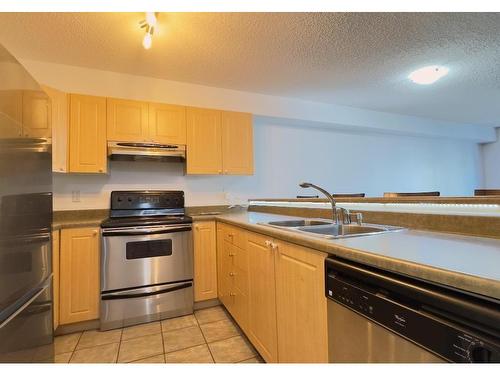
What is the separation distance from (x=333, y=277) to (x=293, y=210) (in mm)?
1341

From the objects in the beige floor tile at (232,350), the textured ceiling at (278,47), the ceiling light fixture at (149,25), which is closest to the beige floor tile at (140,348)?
the beige floor tile at (232,350)

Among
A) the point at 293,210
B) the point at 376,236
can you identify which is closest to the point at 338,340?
the point at 376,236

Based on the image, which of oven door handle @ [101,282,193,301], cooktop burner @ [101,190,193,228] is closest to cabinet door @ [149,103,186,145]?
cooktop burner @ [101,190,193,228]

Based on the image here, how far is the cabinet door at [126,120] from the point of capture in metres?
2.39


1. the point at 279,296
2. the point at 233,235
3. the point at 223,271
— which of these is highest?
the point at 233,235

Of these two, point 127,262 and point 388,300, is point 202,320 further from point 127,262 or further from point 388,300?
point 388,300

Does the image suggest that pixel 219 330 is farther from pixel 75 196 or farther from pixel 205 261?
pixel 75 196

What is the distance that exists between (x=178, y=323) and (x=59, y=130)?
6.31ft

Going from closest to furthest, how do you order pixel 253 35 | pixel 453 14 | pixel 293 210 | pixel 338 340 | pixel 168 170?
pixel 338 340
pixel 453 14
pixel 253 35
pixel 293 210
pixel 168 170

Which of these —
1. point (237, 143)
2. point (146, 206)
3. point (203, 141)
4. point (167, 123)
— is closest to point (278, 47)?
point (237, 143)

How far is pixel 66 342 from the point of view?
188cm

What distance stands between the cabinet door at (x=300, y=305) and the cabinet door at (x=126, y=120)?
6.12 feet

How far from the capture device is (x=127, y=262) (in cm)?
211

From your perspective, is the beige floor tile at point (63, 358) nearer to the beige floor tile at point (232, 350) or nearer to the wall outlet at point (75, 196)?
the beige floor tile at point (232, 350)
